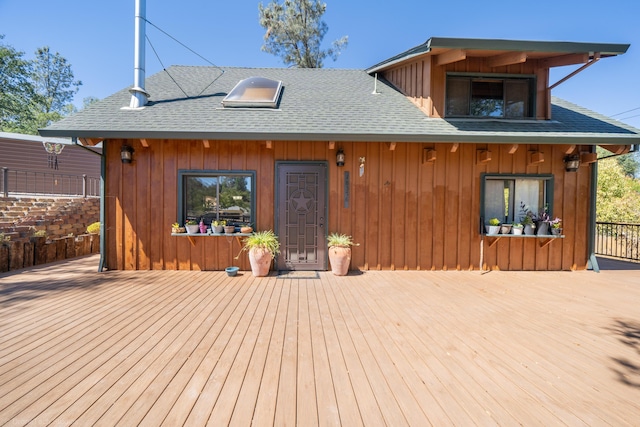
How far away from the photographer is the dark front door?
17.3ft

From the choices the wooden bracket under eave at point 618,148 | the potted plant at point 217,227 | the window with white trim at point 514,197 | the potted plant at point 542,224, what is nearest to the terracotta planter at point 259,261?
the potted plant at point 217,227

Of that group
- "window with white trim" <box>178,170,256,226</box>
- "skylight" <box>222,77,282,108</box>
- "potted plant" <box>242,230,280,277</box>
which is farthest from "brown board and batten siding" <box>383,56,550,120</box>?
"potted plant" <box>242,230,280,277</box>

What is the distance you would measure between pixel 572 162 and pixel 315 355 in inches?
248

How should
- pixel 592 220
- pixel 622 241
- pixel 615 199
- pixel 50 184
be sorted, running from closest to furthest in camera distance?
pixel 592 220
pixel 622 241
pixel 50 184
pixel 615 199

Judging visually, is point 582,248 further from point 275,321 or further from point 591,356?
point 275,321

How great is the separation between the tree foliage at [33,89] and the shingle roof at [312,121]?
16085 millimetres

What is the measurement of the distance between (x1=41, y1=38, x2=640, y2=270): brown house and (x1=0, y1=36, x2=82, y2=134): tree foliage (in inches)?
665

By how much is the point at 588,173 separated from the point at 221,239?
25.1ft

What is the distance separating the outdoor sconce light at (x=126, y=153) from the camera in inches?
198

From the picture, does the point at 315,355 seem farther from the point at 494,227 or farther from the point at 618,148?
the point at 618,148

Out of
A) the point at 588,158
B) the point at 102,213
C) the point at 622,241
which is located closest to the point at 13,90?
the point at 102,213

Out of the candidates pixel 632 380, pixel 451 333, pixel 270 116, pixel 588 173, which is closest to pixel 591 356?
pixel 632 380

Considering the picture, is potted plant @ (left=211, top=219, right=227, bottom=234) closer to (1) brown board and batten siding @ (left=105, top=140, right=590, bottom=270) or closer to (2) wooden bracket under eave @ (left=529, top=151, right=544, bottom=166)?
(1) brown board and batten siding @ (left=105, top=140, right=590, bottom=270)

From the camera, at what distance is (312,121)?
5.16 m
